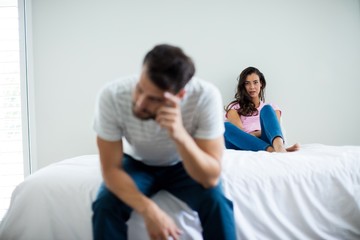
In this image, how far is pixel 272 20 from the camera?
226 centimetres

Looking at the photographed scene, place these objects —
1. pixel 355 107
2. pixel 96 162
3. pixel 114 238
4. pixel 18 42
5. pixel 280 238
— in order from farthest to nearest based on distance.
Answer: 1. pixel 355 107
2. pixel 18 42
3. pixel 96 162
4. pixel 280 238
5. pixel 114 238

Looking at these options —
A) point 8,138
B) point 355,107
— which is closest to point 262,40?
point 355,107

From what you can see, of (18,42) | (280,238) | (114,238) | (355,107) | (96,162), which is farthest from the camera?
(355,107)

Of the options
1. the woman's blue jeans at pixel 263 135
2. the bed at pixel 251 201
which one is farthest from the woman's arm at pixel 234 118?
the bed at pixel 251 201

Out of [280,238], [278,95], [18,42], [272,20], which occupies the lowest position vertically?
[280,238]

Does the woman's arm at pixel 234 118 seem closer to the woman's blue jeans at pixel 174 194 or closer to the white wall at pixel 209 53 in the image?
the white wall at pixel 209 53

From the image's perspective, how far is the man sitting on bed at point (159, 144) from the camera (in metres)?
0.76

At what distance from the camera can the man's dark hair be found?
74cm

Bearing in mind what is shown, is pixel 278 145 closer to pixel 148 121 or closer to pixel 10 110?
pixel 148 121

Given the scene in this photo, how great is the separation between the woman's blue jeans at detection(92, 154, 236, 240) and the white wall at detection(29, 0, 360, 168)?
4.48 ft

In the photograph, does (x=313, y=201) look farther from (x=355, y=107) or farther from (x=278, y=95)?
(x=355, y=107)

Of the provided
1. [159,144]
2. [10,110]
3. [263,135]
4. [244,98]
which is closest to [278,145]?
[263,135]

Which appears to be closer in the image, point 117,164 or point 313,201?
point 117,164

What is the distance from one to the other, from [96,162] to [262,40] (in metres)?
1.66
